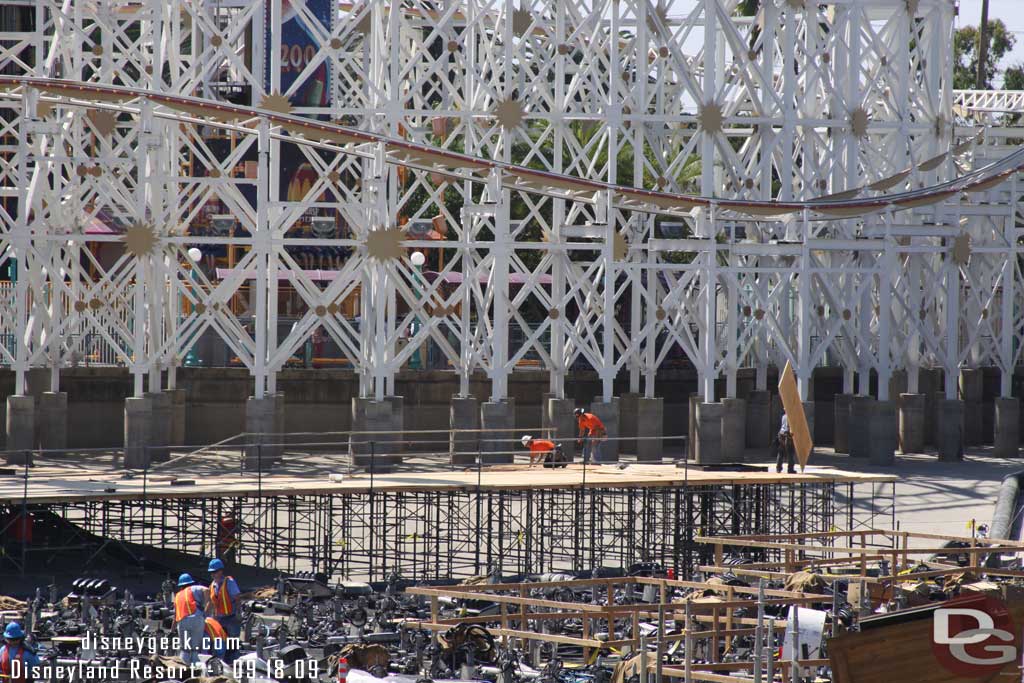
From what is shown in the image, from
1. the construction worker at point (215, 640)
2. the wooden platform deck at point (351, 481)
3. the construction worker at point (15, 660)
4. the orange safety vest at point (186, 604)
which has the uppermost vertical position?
the wooden platform deck at point (351, 481)

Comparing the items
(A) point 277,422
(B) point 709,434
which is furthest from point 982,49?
(A) point 277,422

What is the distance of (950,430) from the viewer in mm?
44062

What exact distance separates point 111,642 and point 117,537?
35.7 ft

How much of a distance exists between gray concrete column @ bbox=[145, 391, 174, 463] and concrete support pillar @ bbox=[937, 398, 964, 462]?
57.0 ft

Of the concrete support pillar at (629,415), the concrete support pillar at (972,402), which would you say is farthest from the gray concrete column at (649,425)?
the concrete support pillar at (972,402)

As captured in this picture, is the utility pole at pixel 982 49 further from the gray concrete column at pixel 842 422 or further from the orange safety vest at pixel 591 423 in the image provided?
the orange safety vest at pixel 591 423

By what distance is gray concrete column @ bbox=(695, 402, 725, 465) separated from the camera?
40.8 m

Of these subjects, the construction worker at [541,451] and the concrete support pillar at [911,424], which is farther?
the concrete support pillar at [911,424]

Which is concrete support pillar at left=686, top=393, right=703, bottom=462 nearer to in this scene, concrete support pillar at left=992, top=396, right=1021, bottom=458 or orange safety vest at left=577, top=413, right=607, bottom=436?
orange safety vest at left=577, top=413, right=607, bottom=436

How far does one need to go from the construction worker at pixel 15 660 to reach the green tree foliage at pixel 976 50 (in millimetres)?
63168

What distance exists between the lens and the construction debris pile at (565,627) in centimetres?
1841

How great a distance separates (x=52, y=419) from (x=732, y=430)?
1433 centimetres

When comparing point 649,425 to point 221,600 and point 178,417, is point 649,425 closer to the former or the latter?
point 178,417

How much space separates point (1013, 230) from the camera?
4434 centimetres
